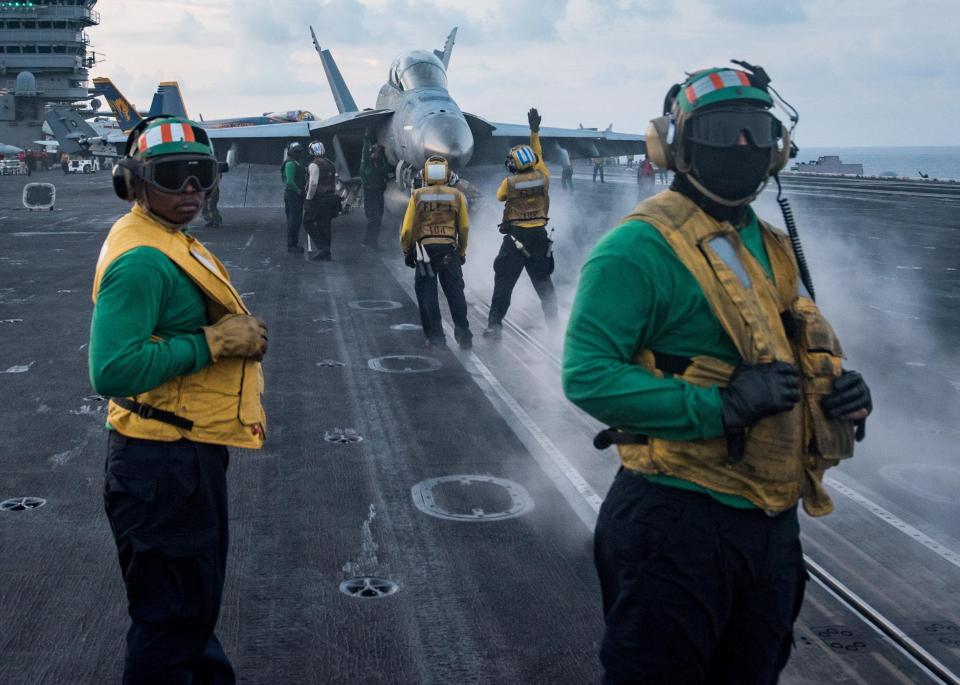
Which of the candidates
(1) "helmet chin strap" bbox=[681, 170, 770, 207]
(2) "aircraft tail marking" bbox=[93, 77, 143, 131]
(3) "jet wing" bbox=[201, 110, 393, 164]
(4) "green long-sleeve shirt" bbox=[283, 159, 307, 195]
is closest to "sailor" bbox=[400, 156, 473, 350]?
(1) "helmet chin strap" bbox=[681, 170, 770, 207]

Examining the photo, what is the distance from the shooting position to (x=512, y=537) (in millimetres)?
5488

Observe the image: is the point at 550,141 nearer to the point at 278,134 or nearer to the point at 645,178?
the point at 278,134

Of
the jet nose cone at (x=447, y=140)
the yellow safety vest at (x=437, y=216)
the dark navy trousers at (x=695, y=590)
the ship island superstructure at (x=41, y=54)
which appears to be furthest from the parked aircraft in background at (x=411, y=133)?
the ship island superstructure at (x=41, y=54)

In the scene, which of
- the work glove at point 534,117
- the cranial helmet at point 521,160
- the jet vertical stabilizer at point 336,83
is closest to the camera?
the cranial helmet at point 521,160

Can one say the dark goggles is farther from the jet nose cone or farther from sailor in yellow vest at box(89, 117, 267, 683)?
the jet nose cone

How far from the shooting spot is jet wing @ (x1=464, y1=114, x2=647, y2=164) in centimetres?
2429

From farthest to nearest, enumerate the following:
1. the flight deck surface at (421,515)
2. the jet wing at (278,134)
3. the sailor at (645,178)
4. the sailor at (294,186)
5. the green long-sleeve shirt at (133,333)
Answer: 1. the sailor at (645,178)
2. the jet wing at (278,134)
3. the sailor at (294,186)
4. the flight deck surface at (421,515)
5. the green long-sleeve shirt at (133,333)

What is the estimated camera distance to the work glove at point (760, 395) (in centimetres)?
231

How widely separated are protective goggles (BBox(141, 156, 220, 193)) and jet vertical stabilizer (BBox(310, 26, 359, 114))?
3013 cm

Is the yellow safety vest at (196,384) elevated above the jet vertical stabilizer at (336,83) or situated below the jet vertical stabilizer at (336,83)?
below

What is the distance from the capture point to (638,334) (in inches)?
96.5

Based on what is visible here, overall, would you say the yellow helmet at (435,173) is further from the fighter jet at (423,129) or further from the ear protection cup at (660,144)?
the ear protection cup at (660,144)

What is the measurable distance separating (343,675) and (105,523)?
2.45m

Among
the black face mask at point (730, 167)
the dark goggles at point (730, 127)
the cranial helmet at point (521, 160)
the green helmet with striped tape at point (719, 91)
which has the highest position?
the green helmet with striped tape at point (719, 91)
